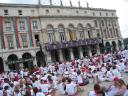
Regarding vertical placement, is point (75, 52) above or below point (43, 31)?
below


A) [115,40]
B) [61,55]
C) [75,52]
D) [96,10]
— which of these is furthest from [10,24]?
[115,40]

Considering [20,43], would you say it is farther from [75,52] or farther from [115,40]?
[115,40]

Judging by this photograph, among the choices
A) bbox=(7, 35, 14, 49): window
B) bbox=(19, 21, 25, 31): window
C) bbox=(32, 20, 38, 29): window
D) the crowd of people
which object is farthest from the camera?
bbox=(32, 20, 38, 29): window

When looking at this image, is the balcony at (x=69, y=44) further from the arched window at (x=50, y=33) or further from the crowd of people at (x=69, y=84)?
the crowd of people at (x=69, y=84)

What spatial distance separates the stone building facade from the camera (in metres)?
45.7

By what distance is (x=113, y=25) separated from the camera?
216 ft

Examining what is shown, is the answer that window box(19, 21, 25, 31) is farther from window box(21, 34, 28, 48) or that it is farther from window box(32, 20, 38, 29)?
window box(32, 20, 38, 29)

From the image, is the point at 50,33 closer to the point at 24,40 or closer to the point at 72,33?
the point at 72,33

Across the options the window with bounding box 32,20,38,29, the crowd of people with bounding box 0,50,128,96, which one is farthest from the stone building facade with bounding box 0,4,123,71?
the crowd of people with bounding box 0,50,128,96

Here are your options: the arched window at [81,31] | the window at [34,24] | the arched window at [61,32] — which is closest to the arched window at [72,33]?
the arched window at [61,32]

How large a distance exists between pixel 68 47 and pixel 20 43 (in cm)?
994

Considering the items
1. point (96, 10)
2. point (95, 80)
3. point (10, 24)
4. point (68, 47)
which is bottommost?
point (95, 80)

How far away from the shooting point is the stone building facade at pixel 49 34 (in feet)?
150

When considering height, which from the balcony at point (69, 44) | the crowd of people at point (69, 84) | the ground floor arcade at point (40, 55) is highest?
the balcony at point (69, 44)
